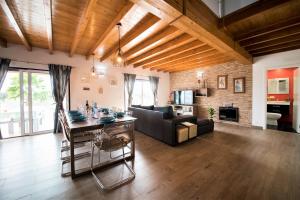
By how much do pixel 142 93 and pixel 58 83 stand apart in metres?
3.81

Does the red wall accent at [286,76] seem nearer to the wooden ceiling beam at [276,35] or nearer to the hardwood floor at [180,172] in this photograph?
the hardwood floor at [180,172]

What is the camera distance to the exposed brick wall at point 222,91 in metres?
5.13

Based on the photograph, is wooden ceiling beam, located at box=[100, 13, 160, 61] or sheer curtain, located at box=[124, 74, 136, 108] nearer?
wooden ceiling beam, located at box=[100, 13, 160, 61]

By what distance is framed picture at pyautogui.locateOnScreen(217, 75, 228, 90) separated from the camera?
568 centimetres

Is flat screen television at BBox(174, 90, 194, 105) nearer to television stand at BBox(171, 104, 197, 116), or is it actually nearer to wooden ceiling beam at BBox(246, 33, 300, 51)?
television stand at BBox(171, 104, 197, 116)

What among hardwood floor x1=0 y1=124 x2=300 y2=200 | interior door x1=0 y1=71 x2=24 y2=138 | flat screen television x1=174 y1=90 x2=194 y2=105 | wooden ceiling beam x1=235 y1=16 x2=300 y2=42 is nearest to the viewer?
hardwood floor x1=0 y1=124 x2=300 y2=200

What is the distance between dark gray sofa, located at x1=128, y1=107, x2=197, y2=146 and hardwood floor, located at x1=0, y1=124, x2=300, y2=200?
0.75 feet

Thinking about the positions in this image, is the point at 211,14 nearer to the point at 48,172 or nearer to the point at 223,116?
the point at 48,172

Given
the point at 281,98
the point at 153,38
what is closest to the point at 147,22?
the point at 153,38

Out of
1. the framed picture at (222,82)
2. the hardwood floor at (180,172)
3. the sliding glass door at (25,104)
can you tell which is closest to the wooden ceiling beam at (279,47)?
the framed picture at (222,82)

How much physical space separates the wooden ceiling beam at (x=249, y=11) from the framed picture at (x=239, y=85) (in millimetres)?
3452

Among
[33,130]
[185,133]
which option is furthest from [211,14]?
[33,130]

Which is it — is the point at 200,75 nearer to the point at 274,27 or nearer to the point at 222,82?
the point at 222,82

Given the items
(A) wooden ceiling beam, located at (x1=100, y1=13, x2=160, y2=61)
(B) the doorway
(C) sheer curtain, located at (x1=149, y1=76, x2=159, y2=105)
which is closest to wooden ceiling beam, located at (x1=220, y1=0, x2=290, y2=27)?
(A) wooden ceiling beam, located at (x1=100, y1=13, x2=160, y2=61)
